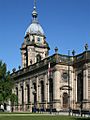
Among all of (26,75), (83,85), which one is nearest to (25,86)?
(26,75)

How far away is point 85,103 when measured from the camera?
171 ft

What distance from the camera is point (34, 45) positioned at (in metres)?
76.8

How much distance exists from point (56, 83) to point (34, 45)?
21.5 m

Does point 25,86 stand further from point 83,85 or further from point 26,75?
point 83,85

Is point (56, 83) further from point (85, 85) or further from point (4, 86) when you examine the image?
point (4, 86)

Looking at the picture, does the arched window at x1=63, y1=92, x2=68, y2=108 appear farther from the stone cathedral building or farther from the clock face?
the clock face

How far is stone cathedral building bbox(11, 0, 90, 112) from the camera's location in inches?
2121

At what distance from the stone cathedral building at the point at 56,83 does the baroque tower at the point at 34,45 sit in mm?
4626

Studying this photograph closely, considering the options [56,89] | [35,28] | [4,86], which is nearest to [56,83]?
[56,89]

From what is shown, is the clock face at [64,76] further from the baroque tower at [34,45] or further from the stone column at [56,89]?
the baroque tower at [34,45]

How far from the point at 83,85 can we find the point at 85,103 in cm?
293

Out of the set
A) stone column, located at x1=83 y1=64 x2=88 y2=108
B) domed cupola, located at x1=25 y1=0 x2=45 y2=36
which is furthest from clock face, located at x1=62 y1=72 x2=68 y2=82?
domed cupola, located at x1=25 y1=0 x2=45 y2=36

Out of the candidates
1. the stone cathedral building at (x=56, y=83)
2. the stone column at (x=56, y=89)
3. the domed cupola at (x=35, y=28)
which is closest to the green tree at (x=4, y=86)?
the stone cathedral building at (x=56, y=83)

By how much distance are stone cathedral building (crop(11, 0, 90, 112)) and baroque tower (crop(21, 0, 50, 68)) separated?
182 inches
